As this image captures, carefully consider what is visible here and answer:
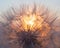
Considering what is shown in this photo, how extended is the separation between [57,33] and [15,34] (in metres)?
3.25

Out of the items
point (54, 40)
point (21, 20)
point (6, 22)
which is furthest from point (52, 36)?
point (6, 22)

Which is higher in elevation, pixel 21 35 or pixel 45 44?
pixel 21 35

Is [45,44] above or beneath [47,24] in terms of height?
beneath

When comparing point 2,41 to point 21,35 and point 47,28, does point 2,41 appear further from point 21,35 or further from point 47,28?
point 47,28

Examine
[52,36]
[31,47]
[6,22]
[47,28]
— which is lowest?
[31,47]

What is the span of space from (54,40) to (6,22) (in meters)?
4.01

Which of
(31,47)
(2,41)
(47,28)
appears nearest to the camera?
(31,47)

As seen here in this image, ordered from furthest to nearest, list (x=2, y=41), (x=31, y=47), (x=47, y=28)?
(x=47, y=28)
(x=2, y=41)
(x=31, y=47)

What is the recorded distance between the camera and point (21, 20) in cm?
1191

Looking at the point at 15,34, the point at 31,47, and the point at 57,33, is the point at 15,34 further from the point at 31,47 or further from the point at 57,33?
the point at 57,33

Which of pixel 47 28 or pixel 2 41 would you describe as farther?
pixel 47 28

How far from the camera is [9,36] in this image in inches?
466

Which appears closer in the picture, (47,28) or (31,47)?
(31,47)

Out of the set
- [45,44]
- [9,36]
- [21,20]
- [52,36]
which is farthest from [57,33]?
[9,36]
